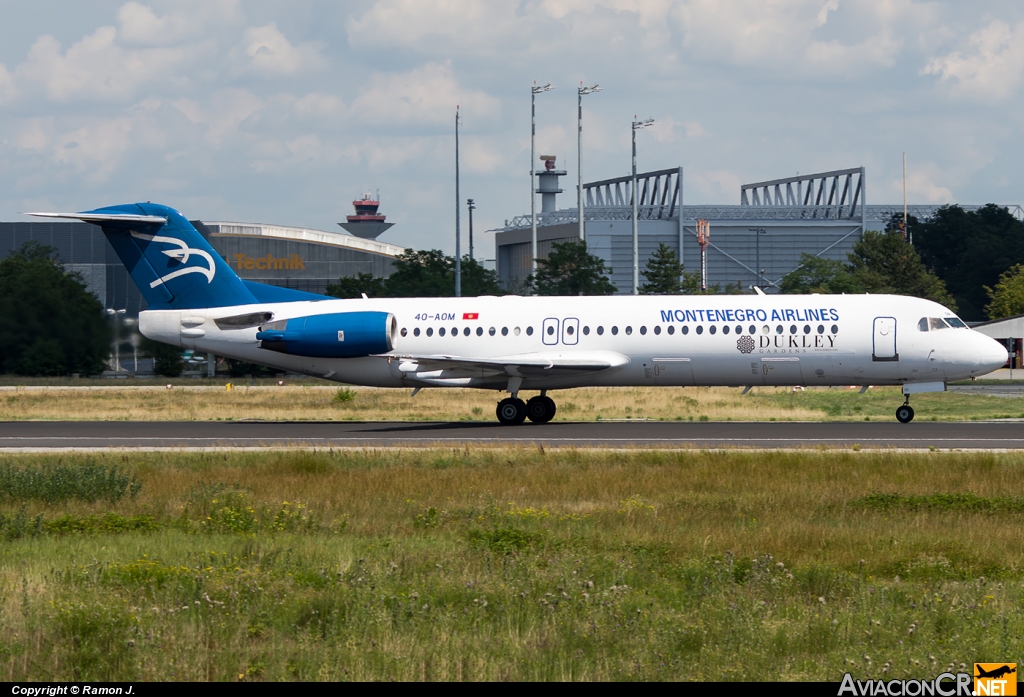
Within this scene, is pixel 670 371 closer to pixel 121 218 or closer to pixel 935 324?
pixel 935 324

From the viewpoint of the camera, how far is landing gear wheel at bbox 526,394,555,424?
1320 inches

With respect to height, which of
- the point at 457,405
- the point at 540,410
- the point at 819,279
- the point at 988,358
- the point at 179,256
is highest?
the point at 819,279

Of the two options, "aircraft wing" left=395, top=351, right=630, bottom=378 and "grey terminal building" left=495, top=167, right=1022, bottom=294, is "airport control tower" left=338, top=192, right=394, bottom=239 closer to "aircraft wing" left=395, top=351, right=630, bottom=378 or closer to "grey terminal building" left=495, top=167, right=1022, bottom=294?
"grey terminal building" left=495, top=167, right=1022, bottom=294

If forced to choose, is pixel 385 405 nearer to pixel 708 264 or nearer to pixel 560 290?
pixel 560 290

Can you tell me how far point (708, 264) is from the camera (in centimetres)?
11606

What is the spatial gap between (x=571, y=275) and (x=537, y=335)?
5204cm

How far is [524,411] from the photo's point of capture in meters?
33.4

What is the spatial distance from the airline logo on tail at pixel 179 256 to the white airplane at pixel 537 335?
29 millimetres

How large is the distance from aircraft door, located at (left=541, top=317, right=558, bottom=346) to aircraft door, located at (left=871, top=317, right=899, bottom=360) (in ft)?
27.8

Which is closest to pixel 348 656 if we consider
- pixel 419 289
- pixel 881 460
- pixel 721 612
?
pixel 721 612

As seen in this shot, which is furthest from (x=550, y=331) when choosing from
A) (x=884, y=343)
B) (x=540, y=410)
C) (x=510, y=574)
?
(x=510, y=574)

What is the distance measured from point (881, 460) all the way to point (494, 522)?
9504 mm

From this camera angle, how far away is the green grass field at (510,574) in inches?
339

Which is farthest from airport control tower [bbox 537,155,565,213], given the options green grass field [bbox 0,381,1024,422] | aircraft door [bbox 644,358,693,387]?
aircraft door [bbox 644,358,693,387]
